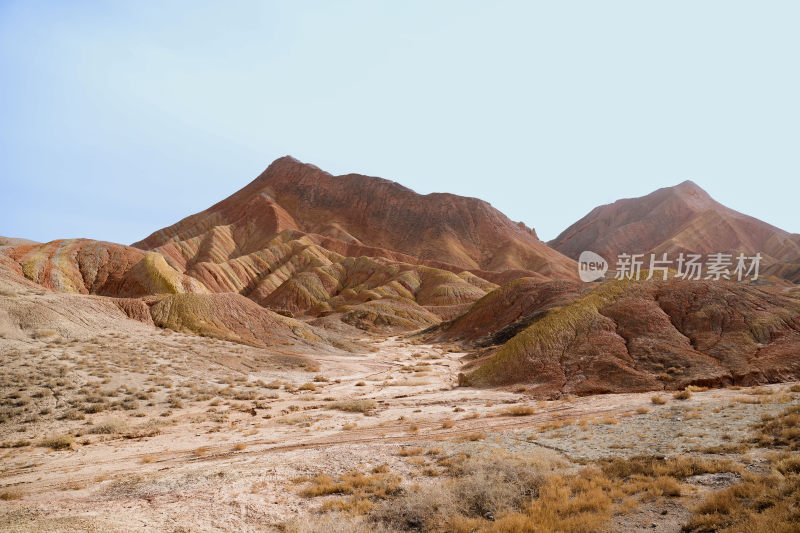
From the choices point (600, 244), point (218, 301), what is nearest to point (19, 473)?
point (218, 301)

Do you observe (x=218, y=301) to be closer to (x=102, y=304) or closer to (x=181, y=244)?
(x=102, y=304)

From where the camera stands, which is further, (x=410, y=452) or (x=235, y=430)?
(x=235, y=430)

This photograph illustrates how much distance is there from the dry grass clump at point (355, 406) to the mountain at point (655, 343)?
7.47 metres

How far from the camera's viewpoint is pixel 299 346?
41031 mm

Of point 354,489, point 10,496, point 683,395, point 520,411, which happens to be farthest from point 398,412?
point 10,496

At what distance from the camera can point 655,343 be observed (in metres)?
24.7

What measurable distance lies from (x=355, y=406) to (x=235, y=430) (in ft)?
18.6

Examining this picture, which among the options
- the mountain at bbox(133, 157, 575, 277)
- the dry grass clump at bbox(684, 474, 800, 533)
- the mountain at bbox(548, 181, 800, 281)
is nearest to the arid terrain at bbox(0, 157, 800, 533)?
the dry grass clump at bbox(684, 474, 800, 533)

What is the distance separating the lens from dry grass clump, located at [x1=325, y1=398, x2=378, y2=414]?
20.3 m

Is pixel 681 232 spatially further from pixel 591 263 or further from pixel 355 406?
pixel 355 406

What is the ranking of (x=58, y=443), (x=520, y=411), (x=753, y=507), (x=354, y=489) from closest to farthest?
(x=753, y=507), (x=354, y=489), (x=58, y=443), (x=520, y=411)

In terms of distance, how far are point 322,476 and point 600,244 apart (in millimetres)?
180457

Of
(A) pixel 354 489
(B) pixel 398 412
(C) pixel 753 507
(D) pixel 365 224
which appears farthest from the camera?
(D) pixel 365 224

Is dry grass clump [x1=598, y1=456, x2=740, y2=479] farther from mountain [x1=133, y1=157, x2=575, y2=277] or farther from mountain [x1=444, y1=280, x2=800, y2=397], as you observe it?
mountain [x1=133, y1=157, x2=575, y2=277]
